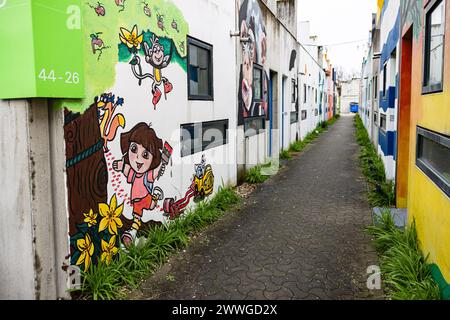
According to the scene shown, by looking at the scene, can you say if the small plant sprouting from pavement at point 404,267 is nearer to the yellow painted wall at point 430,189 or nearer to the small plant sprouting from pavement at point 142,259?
the yellow painted wall at point 430,189

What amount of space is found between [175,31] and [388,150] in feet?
16.1

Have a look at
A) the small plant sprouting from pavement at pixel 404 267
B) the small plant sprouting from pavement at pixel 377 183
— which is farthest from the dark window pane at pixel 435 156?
the small plant sprouting from pavement at pixel 377 183

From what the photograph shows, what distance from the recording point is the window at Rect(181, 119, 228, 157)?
5.43 m

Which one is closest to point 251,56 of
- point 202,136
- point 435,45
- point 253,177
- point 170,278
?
point 253,177

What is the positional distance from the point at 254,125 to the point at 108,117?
602 centimetres

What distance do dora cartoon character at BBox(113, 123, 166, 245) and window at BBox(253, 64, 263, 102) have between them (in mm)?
5029

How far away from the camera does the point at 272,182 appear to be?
8.77 meters

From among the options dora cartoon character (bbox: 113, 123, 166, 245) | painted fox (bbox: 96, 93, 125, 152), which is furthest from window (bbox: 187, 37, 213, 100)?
painted fox (bbox: 96, 93, 125, 152)

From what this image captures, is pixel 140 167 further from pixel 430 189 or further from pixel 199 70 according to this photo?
pixel 430 189

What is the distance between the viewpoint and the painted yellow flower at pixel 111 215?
3.69m

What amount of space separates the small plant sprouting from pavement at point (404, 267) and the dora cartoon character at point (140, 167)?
8.66ft

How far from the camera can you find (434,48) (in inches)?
142
